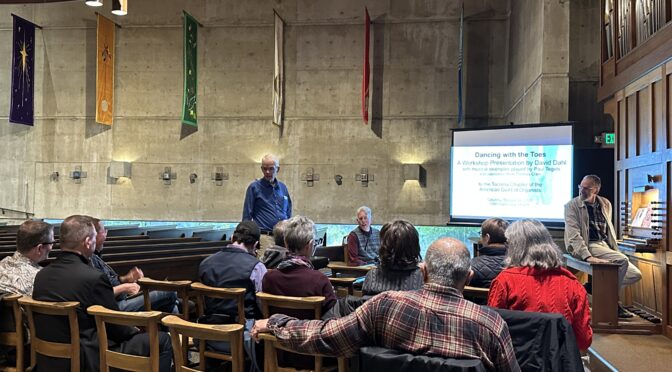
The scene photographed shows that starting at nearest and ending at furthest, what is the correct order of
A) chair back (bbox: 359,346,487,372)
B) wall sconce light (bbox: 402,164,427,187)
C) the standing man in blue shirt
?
chair back (bbox: 359,346,487,372) < the standing man in blue shirt < wall sconce light (bbox: 402,164,427,187)

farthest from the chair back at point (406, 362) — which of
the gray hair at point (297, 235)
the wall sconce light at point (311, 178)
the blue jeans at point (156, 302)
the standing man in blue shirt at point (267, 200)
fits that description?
the wall sconce light at point (311, 178)

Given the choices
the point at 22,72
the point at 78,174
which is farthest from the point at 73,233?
the point at 22,72

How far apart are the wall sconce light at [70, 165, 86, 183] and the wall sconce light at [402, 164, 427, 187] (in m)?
6.95

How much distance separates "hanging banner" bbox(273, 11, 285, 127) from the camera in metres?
10.6

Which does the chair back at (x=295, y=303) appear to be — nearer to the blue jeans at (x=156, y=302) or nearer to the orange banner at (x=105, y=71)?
the blue jeans at (x=156, y=302)

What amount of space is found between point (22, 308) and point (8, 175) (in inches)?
422

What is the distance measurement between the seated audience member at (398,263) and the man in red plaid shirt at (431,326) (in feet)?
2.71

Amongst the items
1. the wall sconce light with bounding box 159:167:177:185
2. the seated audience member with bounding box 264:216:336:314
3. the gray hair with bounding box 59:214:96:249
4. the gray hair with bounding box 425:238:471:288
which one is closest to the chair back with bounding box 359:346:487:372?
the gray hair with bounding box 425:238:471:288

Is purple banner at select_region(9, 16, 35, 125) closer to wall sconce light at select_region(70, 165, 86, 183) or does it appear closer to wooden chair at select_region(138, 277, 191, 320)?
wall sconce light at select_region(70, 165, 86, 183)

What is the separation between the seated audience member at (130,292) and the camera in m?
3.27

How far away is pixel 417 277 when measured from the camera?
2.78 meters

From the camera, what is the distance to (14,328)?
299 cm

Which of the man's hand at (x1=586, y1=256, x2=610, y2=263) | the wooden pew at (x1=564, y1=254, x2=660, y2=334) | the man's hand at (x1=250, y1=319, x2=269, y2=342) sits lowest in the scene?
the wooden pew at (x1=564, y1=254, x2=660, y2=334)

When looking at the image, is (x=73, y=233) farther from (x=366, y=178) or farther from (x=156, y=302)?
(x=366, y=178)
